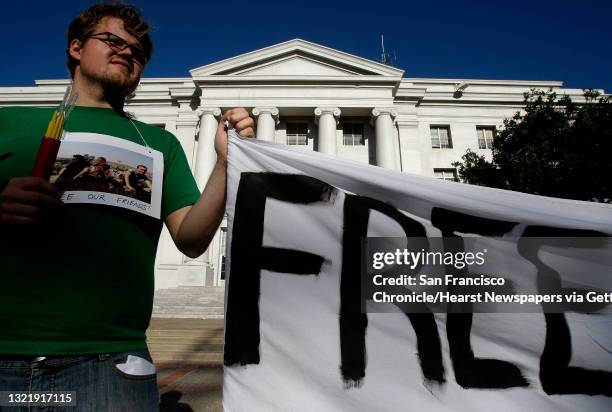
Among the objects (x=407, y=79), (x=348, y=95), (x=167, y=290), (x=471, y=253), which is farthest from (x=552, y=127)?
(x=167, y=290)

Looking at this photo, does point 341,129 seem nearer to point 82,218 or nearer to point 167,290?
point 167,290

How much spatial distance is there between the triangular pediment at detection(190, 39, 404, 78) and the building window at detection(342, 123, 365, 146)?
3696mm

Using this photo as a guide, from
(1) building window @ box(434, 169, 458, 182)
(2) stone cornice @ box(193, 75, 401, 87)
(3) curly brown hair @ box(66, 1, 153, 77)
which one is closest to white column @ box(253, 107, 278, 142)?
(2) stone cornice @ box(193, 75, 401, 87)

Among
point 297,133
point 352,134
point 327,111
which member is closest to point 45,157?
point 327,111

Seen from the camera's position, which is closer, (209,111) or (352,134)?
(209,111)

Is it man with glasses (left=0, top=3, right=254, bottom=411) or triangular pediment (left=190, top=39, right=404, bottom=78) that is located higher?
triangular pediment (left=190, top=39, right=404, bottom=78)

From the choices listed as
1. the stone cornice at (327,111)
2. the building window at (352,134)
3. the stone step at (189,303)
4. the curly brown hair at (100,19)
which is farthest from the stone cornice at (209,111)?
the curly brown hair at (100,19)

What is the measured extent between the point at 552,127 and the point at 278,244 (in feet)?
60.9

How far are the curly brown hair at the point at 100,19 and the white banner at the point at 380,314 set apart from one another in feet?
2.67

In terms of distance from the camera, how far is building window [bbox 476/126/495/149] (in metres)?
26.8

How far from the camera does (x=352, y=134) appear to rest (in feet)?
88.4

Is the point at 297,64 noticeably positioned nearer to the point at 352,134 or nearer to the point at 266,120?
the point at 266,120

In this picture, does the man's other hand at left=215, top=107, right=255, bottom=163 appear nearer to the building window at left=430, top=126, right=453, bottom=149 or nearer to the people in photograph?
the people in photograph

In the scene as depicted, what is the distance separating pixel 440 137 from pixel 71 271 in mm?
28898
